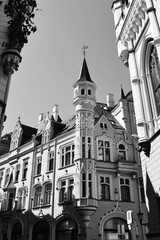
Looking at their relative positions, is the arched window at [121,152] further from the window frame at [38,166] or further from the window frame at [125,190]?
the window frame at [38,166]

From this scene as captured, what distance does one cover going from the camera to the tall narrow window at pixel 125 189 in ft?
79.2

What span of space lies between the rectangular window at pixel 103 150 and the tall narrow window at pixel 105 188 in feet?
6.78

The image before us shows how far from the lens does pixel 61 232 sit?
23.4 metres

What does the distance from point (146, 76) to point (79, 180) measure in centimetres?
1387

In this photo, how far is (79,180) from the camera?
2319 centimetres

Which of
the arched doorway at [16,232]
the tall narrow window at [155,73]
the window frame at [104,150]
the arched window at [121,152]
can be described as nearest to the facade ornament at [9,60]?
the tall narrow window at [155,73]

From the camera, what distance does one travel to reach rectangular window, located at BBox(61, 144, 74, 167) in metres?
25.7

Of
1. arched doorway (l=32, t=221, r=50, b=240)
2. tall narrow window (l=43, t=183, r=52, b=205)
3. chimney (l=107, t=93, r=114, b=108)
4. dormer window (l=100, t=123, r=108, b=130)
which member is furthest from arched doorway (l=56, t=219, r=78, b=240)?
chimney (l=107, t=93, r=114, b=108)

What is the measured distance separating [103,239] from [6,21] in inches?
776

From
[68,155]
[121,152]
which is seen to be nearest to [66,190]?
[68,155]

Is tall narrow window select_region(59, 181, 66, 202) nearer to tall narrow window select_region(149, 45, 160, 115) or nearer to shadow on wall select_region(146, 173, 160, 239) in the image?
shadow on wall select_region(146, 173, 160, 239)

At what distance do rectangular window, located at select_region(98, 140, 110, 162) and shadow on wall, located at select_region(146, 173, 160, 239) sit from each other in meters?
15.0

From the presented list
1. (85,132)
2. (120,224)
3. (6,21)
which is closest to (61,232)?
(120,224)

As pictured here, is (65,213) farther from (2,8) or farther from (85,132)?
(2,8)
